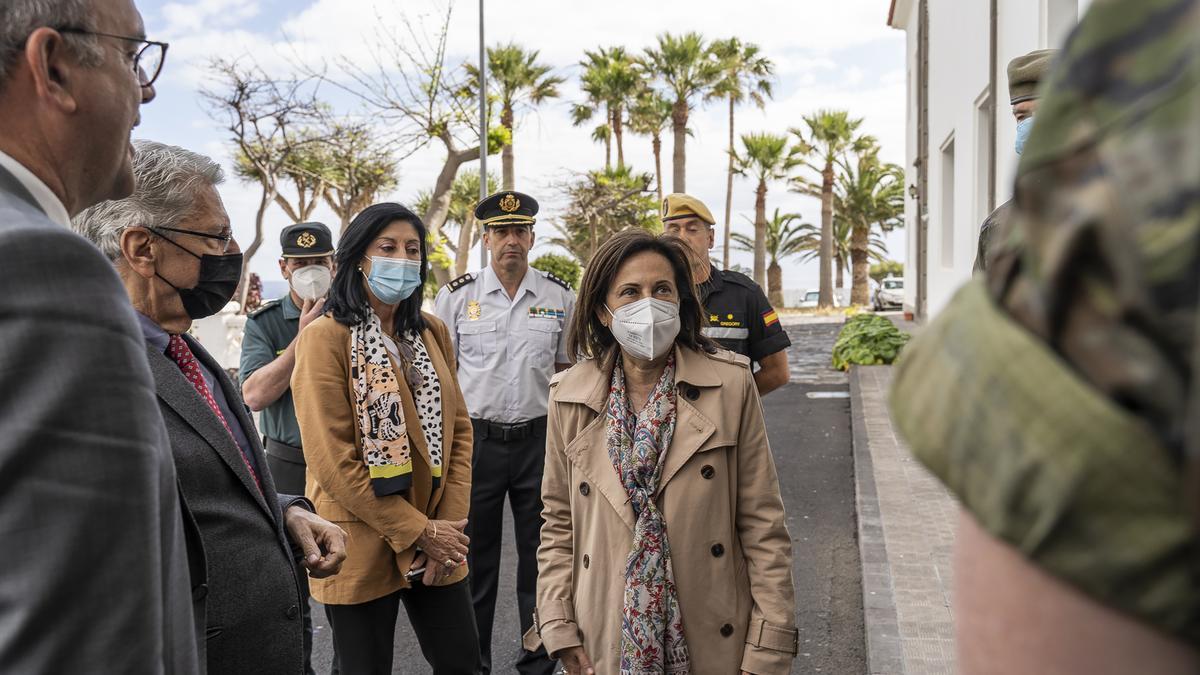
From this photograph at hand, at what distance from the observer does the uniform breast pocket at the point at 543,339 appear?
5188mm

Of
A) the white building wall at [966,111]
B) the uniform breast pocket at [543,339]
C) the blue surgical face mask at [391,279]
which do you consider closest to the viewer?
the blue surgical face mask at [391,279]

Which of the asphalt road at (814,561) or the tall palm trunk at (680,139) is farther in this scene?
the tall palm trunk at (680,139)

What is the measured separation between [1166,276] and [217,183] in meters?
2.59

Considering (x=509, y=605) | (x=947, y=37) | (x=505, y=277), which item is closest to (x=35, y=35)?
(x=505, y=277)

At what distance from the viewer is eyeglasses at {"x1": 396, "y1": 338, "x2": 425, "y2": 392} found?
3678 mm

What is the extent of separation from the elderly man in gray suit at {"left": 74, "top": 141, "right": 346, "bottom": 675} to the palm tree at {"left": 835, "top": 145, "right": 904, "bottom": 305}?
46.6 m

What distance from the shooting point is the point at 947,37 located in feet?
43.0

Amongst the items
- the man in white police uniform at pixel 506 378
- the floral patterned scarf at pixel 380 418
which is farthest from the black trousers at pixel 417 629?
the man in white police uniform at pixel 506 378

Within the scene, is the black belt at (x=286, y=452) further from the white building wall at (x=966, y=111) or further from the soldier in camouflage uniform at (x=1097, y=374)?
the soldier in camouflage uniform at (x=1097, y=374)

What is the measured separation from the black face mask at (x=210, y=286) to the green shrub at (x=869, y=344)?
44.0ft

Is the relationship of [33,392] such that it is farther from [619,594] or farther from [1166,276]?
[619,594]

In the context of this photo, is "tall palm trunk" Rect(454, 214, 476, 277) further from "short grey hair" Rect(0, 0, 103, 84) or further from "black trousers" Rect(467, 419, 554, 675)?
"short grey hair" Rect(0, 0, 103, 84)

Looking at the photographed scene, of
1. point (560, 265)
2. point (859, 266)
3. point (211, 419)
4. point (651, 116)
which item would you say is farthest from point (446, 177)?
point (859, 266)

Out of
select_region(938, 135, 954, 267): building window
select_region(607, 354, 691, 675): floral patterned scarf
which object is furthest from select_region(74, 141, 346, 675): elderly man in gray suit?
select_region(938, 135, 954, 267): building window
